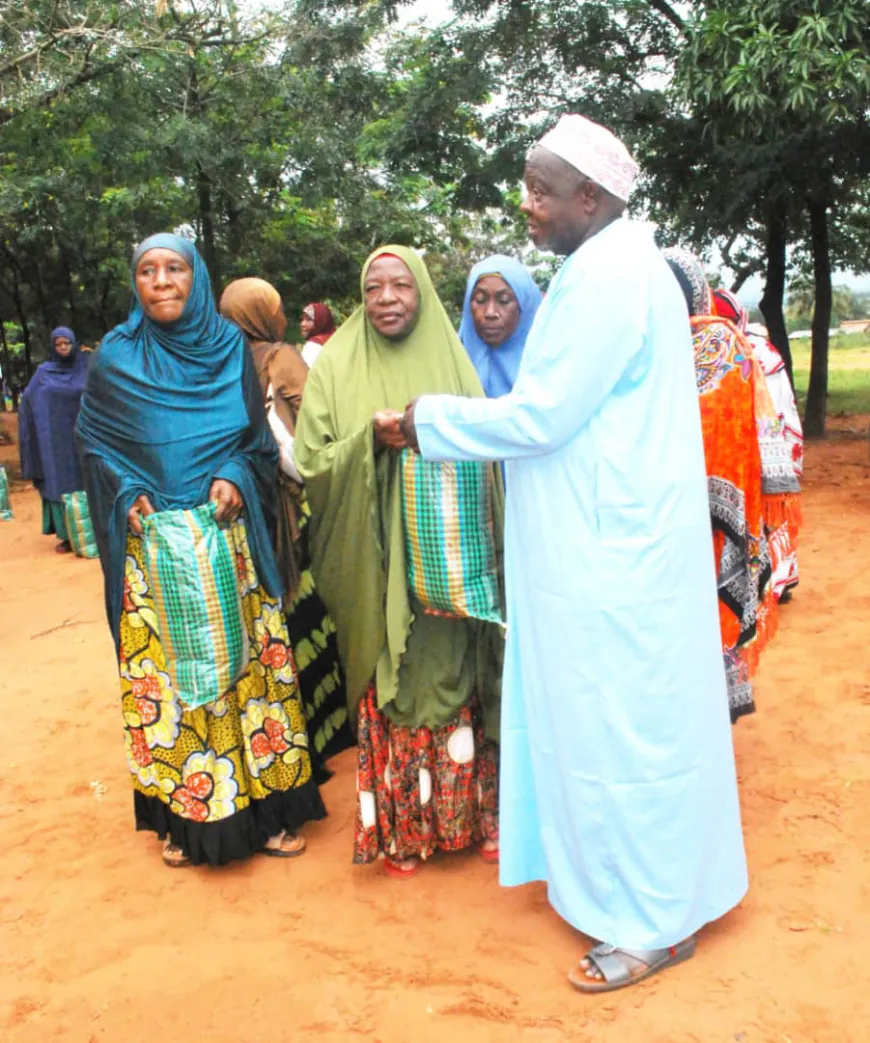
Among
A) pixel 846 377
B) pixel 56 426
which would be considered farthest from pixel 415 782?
pixel 846 377

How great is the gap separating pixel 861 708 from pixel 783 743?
0.51 m

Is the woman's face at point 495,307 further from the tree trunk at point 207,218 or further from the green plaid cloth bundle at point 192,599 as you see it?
the tree trunk at point 207,218

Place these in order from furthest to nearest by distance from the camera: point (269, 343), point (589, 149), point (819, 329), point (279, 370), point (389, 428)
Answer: point (819, 329) < point (269, 343) < point (279, 370) < point (389, 428) < point (589, 149)

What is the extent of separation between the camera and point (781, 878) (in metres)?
2.91

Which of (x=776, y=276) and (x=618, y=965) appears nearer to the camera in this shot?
(x=618, y=965)

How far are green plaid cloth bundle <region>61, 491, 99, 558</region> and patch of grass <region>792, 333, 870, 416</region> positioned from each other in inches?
449

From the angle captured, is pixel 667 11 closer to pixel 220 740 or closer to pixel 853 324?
pixel 220 740

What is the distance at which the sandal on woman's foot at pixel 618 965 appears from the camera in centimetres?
243

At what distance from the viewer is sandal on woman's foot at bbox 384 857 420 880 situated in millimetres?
3086

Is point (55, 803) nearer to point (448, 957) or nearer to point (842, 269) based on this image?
point (448, 957)

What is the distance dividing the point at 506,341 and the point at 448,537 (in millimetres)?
938

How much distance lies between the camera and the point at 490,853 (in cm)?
314

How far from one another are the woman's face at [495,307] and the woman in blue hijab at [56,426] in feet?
20.9

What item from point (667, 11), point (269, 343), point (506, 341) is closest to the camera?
point (506, 341)
